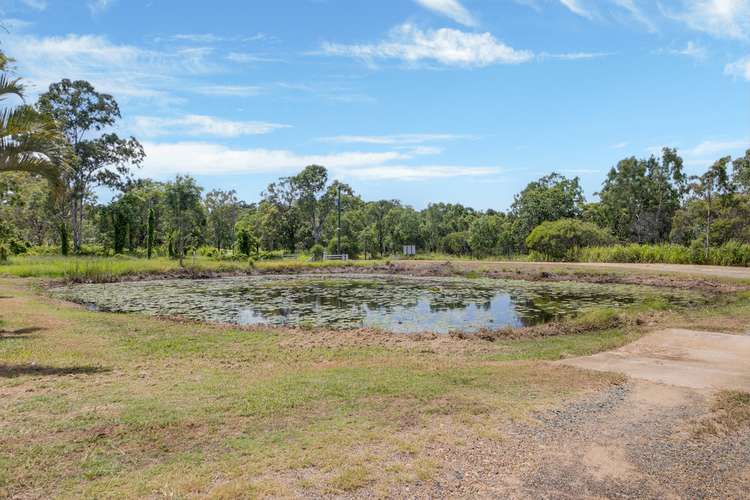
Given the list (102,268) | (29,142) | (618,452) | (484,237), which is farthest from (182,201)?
(618,452)

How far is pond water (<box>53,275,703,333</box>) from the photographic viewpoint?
47.0ft

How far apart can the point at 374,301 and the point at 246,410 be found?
14081mm

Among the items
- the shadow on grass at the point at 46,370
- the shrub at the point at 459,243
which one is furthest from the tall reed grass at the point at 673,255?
the shadow on grass at the point at 46,370

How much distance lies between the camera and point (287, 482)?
354 cm

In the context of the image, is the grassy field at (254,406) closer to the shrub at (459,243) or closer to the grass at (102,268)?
the grass at (102,268)

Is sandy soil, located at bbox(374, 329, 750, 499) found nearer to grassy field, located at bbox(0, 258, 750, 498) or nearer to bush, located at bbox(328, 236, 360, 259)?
grassy field, located at bbox(0, 258, 750, 498)

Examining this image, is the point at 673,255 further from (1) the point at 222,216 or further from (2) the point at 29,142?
(1) the point at 222,216

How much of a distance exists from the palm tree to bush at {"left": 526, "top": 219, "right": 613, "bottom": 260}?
122 ft

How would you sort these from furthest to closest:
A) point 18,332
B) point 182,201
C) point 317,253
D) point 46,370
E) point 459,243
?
1. point 459,243
2. point 317,253
3. point 182,201
4. point 18,332
5. point 46,370

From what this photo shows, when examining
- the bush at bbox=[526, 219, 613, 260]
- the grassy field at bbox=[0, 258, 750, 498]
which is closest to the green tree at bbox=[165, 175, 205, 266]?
the bush at bbox=[526, 219, 613, 260]

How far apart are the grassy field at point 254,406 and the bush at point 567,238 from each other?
2976cm

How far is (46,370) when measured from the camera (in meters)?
6.79

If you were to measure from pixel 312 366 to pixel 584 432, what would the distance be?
4.35m

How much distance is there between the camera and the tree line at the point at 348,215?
36719mm
